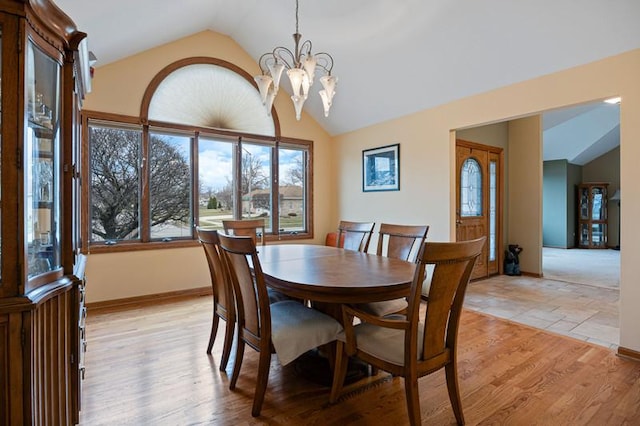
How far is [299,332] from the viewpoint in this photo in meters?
1.93

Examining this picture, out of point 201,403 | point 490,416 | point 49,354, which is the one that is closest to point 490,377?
point 490,416

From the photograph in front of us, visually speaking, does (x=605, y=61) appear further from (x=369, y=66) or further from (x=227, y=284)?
(x=227, y=284)

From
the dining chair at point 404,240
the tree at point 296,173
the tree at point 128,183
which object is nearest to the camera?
the dining chair at point 404,240

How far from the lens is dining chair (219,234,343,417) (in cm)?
184

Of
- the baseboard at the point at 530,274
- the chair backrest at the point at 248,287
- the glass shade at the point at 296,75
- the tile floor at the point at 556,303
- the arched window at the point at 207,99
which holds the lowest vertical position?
the tile floor at the point at 556,303

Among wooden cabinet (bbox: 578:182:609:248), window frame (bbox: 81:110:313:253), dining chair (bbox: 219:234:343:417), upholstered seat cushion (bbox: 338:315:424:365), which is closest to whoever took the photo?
upholstered seat cushion (bbox: 338:315:424:365)

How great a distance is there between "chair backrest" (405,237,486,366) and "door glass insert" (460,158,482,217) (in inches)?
142

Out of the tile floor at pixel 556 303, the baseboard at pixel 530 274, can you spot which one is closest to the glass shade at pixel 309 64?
the tile floor at pixel 556 303

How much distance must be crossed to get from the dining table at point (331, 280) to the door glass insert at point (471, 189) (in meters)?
2.87

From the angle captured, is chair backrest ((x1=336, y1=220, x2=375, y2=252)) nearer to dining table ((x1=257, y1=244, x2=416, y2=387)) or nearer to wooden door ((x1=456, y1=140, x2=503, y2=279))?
dining table ((x1=257, y1=244, x2=416, y2=387))

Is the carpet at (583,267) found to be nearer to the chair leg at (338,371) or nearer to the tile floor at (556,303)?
the tile floor at (556,303)

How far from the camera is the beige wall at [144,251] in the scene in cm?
375

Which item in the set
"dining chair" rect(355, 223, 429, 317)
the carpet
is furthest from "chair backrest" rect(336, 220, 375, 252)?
the carpet

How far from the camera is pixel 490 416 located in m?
1.86
